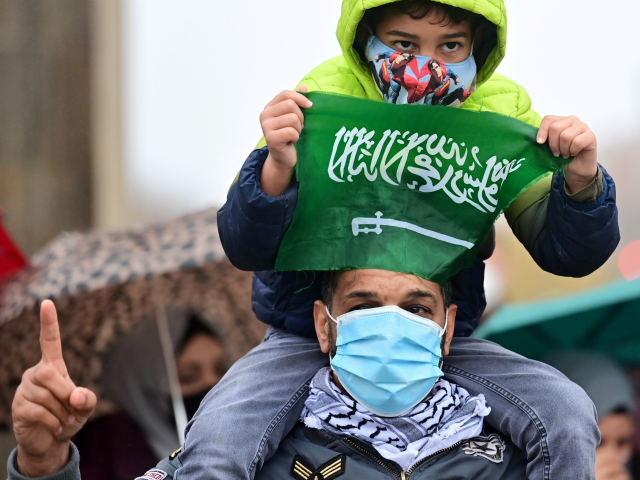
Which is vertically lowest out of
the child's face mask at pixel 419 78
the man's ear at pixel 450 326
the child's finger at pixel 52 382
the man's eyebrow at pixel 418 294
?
the child's finger at pixel 52 382

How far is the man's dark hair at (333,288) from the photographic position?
2453mm

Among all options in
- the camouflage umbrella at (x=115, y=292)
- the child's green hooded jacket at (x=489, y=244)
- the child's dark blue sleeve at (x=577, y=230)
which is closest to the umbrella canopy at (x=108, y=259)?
the camouflage umbrella at (x=115, y=292)

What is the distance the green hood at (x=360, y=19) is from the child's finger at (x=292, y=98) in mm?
279

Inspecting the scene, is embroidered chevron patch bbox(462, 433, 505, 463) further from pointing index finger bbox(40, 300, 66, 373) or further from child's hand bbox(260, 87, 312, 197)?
pointing index finger bbox(40, 300, 66, 373)

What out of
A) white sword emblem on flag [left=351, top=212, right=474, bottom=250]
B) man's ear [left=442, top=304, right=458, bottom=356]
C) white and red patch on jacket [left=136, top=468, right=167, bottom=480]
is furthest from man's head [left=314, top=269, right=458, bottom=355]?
white and red patch on jacket [left=136, top=468, right=167, bottom=480]

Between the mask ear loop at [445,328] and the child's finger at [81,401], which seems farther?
the mask ear loop at [445,328]

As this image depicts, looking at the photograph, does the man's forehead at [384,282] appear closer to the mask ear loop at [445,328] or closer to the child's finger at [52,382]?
the mask ear loop at [445,328]

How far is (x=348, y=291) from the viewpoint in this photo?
2.39 metres

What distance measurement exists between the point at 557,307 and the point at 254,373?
2.62m

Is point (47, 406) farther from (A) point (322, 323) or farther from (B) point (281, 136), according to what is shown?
(B) point (281, 136)

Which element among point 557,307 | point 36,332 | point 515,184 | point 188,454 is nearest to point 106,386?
point 36,332

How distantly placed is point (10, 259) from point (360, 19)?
3.15m

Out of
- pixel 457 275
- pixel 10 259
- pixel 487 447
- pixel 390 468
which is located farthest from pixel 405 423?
pixel 10 259

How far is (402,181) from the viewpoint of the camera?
Answer: 7.78 ft
